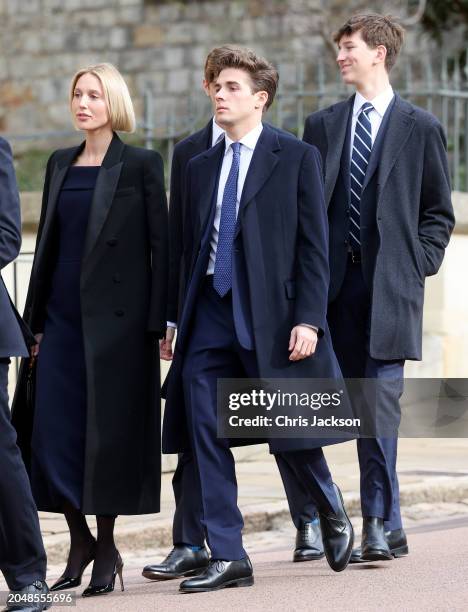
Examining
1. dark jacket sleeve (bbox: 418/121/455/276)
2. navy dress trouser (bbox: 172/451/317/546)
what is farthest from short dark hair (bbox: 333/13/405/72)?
navy dress trouser (bbox: 172/451/317/546)

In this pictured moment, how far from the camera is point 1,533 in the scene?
5.54 m

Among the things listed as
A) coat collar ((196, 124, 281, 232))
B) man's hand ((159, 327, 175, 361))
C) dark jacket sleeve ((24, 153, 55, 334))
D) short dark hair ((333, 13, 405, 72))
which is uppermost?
short dark hair ((333, 13, 405, 72))

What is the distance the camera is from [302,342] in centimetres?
609

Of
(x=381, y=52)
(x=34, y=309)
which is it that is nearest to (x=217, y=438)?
(x=34, y=309)

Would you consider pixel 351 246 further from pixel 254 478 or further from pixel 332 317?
pixel 254 478

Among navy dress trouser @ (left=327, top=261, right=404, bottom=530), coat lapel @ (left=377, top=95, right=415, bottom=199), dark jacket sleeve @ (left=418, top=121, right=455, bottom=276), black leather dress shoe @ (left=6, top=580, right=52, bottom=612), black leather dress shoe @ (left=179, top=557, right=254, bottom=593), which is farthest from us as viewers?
dark jacket sleeve @ (left=418, top=121, right=455, bottom=276)

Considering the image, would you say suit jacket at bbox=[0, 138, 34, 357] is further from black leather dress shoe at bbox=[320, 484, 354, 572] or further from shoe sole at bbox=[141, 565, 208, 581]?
black leather dress shoe at bbox=[320, 484, 354, 572]

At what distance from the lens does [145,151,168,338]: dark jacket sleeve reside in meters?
6.31

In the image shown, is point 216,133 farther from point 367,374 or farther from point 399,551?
point 399,551

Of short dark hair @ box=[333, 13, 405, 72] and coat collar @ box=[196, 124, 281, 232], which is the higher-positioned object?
short dark hair @ box=[333, 13, 405, 72]

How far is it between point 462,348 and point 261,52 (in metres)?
8.31

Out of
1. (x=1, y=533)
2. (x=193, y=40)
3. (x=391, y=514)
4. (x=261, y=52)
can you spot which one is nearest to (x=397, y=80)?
(x=261, y=52)

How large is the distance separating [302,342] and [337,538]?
2.38ft

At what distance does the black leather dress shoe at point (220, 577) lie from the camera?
595cm
